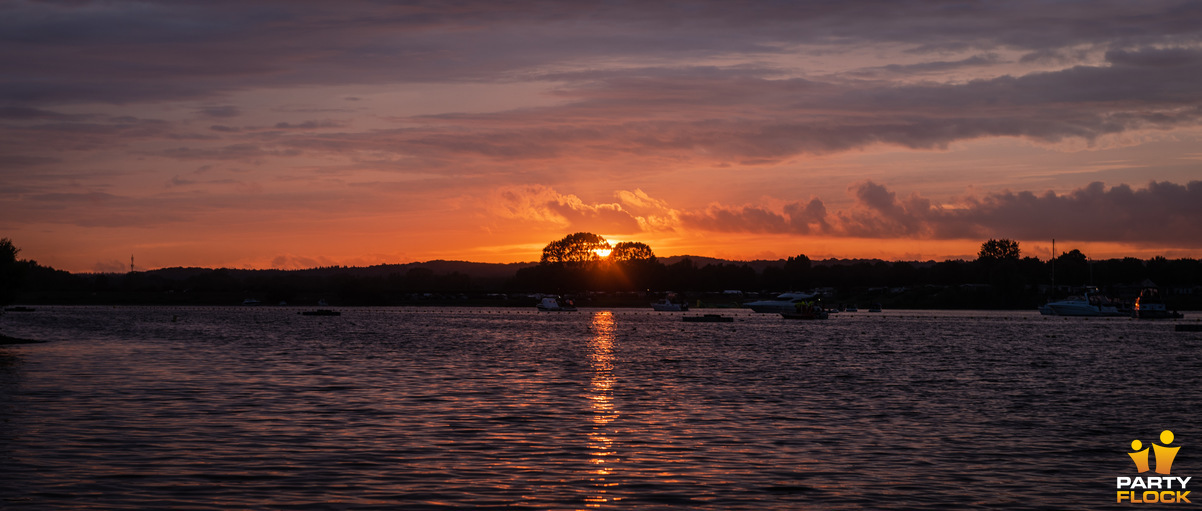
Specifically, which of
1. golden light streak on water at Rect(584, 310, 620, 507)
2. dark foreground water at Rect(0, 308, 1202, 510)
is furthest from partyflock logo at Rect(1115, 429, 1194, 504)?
golden light streak on water at Rect(584, 310, 620, 507)

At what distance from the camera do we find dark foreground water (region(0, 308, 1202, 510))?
77.6ft

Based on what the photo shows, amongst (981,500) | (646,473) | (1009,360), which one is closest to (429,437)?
(646,473)

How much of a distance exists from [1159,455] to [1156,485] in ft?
18.7

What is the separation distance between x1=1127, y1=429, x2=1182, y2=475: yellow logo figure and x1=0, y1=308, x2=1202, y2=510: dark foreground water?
0.37 m

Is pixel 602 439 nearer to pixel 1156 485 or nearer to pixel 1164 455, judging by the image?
pixel 1156 485

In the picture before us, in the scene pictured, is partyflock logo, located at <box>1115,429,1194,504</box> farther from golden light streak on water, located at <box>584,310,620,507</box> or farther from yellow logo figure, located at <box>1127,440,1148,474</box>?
golden light streak on water, located at <box>584,310,620,507</box>

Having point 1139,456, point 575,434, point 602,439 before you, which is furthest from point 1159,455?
point 575,434

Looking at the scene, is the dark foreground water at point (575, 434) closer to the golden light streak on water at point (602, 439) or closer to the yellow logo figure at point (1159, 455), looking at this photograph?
the golden light streak on water at point (602, 439)

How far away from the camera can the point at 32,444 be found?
30.3 metres

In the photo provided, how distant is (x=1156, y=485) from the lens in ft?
82.5

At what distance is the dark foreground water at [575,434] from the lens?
2364cm

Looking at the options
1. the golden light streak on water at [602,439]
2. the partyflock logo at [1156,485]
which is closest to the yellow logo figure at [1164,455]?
the partyflock logo at [1156,485]

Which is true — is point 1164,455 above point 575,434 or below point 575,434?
below

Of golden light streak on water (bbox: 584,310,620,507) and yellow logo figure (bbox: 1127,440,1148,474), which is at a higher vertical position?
golden light streak on water (bbox: 584,310,620,507)
